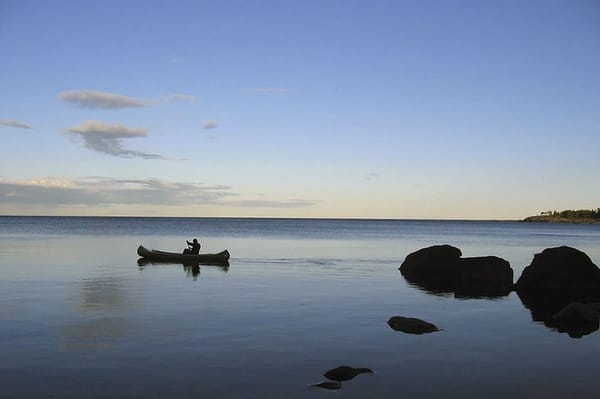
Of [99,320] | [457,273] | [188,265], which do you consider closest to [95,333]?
[99,320]

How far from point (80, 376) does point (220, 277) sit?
88.7ft

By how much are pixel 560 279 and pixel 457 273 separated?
844 centimetres

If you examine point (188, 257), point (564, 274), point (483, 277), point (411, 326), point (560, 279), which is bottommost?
point (411, 326)

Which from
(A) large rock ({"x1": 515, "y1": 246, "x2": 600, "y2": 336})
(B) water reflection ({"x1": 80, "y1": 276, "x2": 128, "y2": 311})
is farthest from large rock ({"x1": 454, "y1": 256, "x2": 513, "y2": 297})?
(B) water reflection ({"x1": 80, "y1": 276, "x2": 128, "y2": 311})

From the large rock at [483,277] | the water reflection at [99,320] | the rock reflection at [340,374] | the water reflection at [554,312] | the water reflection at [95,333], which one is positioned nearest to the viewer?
the rock reflection at [340,374]

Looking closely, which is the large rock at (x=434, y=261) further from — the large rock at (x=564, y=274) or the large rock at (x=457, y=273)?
the large rock at (x=564, y=274)

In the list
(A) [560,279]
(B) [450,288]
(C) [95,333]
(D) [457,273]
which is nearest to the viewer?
(C) [95,333]

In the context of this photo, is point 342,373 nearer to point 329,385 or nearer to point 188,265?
point 329,385

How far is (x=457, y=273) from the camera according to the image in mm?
42656

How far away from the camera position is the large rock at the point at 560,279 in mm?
33875

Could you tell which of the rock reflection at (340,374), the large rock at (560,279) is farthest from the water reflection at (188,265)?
the rock reflection at (340,374)

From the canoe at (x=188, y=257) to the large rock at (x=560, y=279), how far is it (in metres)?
26.6

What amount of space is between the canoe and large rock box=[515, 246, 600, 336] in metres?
26.6

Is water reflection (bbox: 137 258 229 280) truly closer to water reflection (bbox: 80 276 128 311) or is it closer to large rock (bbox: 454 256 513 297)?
water reflection (bbox: 80 276 128 311)
